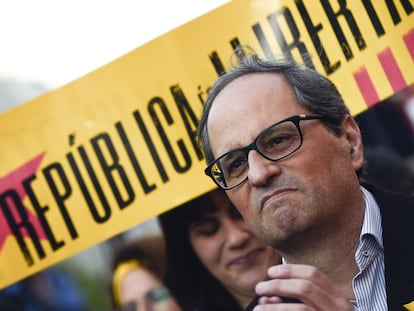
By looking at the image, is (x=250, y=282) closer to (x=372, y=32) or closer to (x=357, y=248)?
(x=357, y=248)

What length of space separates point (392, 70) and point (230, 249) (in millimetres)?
751

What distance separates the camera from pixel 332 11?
5.92ft

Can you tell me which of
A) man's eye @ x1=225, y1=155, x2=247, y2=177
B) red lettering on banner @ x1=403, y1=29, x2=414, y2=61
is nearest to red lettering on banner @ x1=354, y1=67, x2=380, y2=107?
red lettering on banner @ x1=403, y1=29, x2=414, y2=61

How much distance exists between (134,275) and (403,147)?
3.05 ft

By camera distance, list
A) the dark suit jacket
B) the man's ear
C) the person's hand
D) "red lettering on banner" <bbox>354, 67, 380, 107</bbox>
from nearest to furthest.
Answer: the person's hand
the dark suit jacket
the man's ear
"red lettering on banner" <bbox>354, 67, 380, 107</bbox>

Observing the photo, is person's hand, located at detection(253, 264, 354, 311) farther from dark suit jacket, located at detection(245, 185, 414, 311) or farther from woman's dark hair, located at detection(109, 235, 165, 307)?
woman's dark hair, located at detection(109, 235, 165, 307)

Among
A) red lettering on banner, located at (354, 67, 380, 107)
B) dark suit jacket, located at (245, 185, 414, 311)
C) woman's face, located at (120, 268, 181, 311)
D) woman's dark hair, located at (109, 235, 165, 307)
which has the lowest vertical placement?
dark suit jacket, located at (245, 185, 414, 311)

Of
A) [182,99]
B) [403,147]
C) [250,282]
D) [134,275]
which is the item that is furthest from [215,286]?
[403,147]

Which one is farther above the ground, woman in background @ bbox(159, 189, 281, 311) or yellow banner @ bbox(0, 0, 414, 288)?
yellow banner @ bbox(0, 0, 414, 288)

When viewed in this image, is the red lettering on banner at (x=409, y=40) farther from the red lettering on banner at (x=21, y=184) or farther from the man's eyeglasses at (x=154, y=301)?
the red lettering on banner at (x=21, y=184)

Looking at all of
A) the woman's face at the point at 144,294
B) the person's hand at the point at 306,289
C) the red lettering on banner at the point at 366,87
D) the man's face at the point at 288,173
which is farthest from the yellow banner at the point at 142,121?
the person's hand at the point at 306,289

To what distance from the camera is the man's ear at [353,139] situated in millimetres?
1555

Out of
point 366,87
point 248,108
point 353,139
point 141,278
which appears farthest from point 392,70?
point 141,278

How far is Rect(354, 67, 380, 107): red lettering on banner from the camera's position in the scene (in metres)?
1.79
